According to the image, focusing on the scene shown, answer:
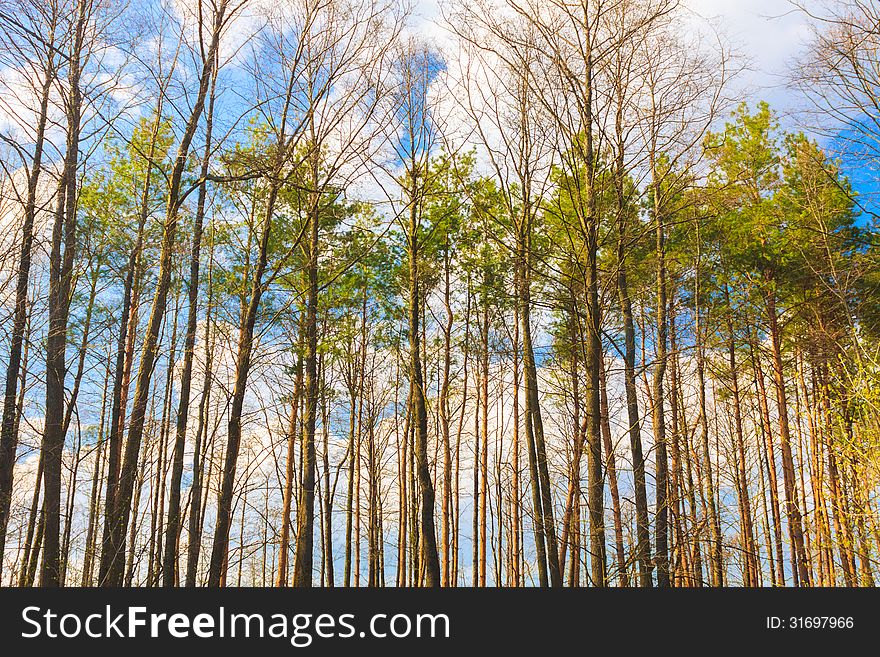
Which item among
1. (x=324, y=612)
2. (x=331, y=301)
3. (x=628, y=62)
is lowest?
(x=324, y=612)

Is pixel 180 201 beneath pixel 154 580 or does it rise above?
above

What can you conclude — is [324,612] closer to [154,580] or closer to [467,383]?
[154,580]

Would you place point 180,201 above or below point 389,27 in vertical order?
below

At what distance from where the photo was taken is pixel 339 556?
14070mm

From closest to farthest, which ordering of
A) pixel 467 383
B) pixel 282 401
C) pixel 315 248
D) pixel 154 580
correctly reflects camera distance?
pixel 154 580
pixel 315 248
pixel 282 401
pixel 467 383

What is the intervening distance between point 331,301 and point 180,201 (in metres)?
5.92

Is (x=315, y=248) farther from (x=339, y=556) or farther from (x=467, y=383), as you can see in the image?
(x=339, y=556)

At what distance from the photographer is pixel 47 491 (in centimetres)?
761

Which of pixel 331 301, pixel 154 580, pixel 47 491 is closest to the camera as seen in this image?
pixel 154 580

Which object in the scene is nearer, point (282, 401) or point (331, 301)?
point (282, 401)

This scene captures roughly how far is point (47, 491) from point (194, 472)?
153 inches

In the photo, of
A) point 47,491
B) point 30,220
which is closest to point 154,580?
point 47,491

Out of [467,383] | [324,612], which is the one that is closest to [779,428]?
[467,383]

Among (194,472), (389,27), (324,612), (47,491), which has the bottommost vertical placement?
(324,612)
